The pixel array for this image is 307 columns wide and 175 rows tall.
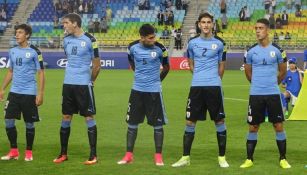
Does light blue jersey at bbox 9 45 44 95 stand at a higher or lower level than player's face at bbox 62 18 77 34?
lower

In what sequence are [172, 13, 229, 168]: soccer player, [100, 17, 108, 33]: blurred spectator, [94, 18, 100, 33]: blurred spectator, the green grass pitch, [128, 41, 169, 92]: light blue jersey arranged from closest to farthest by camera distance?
the green grass pitch → [172, 13, 229, 168]: soccer player → [128, 41, 169, 92]: light blue jersey → [94, 18, 100, 33]: blurred spectator → [100, 17, 108, 33]: blurred spectator

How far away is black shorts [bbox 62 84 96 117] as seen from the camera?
387 inches

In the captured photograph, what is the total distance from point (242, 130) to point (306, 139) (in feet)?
5.48

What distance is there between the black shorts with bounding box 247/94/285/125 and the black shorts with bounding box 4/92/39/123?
3.54 meters

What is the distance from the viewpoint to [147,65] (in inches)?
387

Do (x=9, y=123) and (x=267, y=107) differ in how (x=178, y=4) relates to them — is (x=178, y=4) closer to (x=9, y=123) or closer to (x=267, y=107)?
(x=9, y=123)

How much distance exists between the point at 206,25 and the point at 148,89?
1.38 m

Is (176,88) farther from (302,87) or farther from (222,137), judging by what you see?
(222,137)

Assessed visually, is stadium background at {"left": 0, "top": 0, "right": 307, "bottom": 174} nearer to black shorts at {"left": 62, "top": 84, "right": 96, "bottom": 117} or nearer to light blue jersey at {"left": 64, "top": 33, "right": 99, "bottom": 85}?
black shorts at {"left": 62, "top": 84, "right": 96, "bottom": 117}

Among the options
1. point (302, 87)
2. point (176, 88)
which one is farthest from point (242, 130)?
point (176, 88)

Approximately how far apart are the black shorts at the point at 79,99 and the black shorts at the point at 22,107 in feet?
1.89

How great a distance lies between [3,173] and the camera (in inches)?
356

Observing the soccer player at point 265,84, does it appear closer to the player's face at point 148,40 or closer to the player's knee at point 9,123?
the player's face at point 148,40

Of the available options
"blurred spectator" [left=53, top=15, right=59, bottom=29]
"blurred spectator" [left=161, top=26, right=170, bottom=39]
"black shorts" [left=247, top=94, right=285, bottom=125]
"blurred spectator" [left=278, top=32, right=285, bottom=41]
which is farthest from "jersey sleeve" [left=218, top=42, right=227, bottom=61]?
"blurred spectator" [left=53, top=15, right=59, bottom=29]
